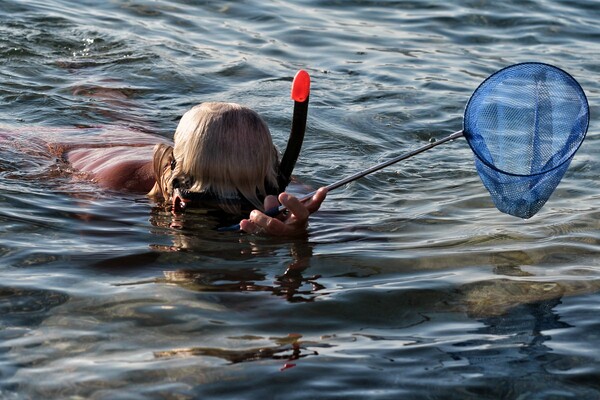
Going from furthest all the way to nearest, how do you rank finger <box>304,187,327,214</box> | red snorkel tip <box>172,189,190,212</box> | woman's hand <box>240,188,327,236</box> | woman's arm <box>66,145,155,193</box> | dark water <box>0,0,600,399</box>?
woman's arm <box>66,145,155,193</box> → red snorkel tip <box>172,189,190,212</box> → finger <box>304,187,327,214</box> → woman's hand <box>240,188,327,236</box> → dark water <box>0,0,600,399</box>

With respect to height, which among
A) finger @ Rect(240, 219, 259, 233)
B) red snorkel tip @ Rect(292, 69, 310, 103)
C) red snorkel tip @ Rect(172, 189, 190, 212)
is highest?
red snorkel tip @ Rect(292, 69, 310, 103)

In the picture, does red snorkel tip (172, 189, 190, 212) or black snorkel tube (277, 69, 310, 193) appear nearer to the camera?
black snorkel tube (277, 69, 310, 193)

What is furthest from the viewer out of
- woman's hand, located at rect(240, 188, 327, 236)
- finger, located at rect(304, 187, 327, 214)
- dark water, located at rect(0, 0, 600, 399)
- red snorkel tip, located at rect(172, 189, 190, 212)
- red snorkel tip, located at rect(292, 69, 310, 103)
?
red snorkel tip, located at rect(172, 189, 190, 212)

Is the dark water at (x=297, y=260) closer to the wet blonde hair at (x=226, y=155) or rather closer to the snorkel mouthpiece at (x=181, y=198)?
the snorkel mouthpiece at (x=181, y=198)

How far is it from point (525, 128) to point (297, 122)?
115 centimetres

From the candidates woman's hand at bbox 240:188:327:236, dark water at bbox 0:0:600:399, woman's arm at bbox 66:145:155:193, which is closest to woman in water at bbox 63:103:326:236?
woman's hand at bbox 240:188:327:236

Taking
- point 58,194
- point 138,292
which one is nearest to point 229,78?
point 58,194

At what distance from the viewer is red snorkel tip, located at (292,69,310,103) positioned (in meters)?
4.51

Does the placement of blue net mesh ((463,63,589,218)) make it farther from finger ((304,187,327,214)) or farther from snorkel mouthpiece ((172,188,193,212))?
snorkel mouthpiece ((172,188,193,212))

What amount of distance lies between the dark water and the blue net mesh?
0.37m

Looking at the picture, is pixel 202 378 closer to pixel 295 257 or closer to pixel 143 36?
pixel 295 257

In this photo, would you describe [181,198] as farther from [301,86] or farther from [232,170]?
[301,86]

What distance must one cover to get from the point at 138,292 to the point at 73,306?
0.29m

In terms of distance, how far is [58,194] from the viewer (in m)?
5.87
